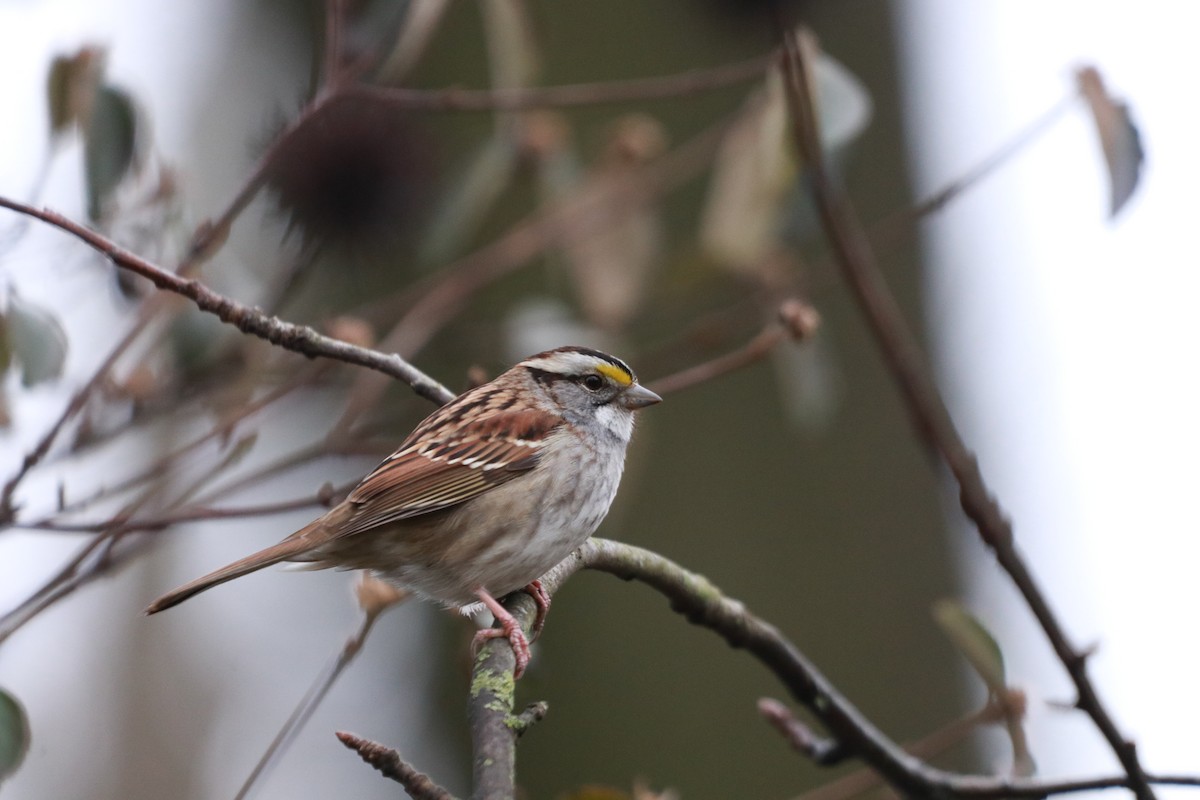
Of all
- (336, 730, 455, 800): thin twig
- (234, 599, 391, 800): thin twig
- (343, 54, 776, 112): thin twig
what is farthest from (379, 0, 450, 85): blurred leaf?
(336, 730, 455, 800): thin twig

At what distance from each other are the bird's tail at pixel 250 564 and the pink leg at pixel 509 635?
398 mm

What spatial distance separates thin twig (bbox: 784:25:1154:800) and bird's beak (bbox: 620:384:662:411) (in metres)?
1.35

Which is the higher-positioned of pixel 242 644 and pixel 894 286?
pixel 894 286

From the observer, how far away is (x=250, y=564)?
8.28 feet

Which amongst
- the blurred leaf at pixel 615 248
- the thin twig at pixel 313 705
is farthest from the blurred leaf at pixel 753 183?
the thin twig at pixel 313 705

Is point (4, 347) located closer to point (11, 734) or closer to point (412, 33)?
point (11, 734)

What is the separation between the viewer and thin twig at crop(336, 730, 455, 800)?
1.55 m

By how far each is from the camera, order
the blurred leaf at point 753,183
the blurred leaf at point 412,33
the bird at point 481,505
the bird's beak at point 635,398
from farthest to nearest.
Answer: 1. the bird's beak at point 635,398
2. the blurred leaf at point 412,33
3. the blurred leaf at point 753,183
4. the bird at point 481,505

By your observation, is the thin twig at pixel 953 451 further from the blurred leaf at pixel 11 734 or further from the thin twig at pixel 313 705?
the blurred leaf at pixel 11 734

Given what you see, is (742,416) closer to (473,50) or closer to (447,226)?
(473,50)

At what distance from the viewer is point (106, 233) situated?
2.87m

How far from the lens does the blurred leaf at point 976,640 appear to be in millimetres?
2482

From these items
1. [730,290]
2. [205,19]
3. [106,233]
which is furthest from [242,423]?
[205,19]

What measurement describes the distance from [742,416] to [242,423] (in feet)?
11.7
